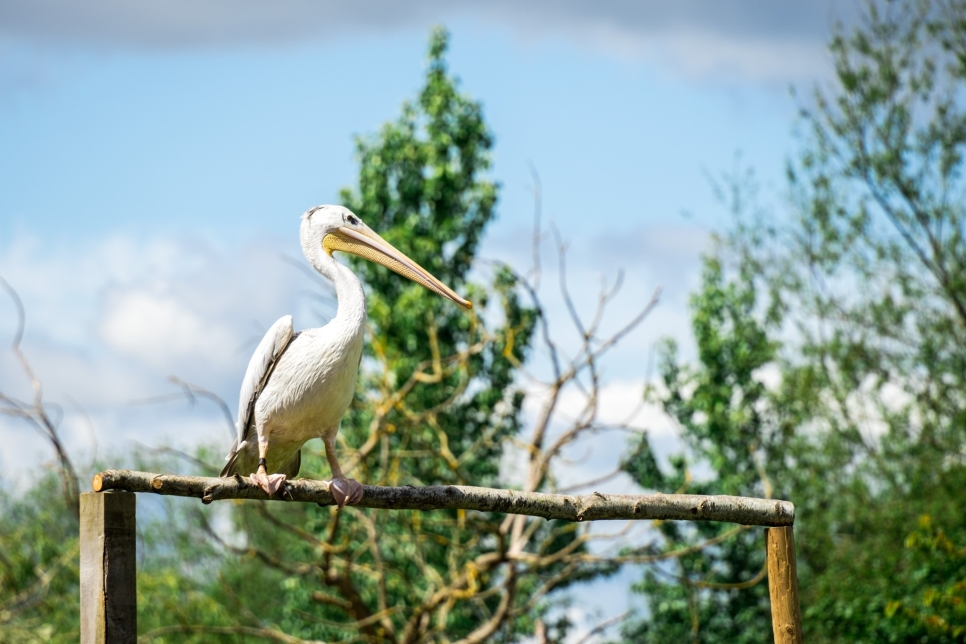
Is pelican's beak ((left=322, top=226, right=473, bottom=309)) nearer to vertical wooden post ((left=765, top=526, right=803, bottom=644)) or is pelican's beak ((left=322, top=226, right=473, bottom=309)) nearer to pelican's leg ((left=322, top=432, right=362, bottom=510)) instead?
pelican's leg ((left=322, top=432, right=362, bottom=510))

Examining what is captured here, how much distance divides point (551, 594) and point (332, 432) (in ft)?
45.2

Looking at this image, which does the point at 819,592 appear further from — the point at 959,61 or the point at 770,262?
the point at 959,61

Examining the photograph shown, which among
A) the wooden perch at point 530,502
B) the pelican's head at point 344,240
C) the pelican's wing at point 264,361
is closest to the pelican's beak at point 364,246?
the pelican's head at point 344,240

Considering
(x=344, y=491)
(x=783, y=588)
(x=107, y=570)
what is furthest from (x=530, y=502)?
(x=107, y=570)

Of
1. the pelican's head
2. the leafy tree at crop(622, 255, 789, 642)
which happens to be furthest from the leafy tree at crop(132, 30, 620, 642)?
the pelican's head

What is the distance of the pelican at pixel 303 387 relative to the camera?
4.42 metres

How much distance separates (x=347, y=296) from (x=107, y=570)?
1.37m

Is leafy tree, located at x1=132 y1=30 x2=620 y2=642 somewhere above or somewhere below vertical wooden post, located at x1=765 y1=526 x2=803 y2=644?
above

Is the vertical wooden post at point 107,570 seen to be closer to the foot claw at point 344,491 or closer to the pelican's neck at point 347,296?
the foot claw at point 344,491

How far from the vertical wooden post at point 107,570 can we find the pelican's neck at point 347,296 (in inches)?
43.3

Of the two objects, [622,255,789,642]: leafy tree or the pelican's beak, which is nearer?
the pelican's beak

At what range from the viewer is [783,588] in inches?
184

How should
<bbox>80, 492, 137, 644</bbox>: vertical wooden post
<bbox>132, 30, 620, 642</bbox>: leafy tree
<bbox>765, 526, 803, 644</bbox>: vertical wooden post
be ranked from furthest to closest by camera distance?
<bbox>132, 30, 620, 642</bbox>: leafy tree
<bbox>765, 526, 803, 644</bbox>: vertical wooden post
<bbox>80, 492, 137, 644</bbox>: vertical wooden post

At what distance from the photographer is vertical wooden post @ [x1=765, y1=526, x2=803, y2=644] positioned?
468 centimetres
